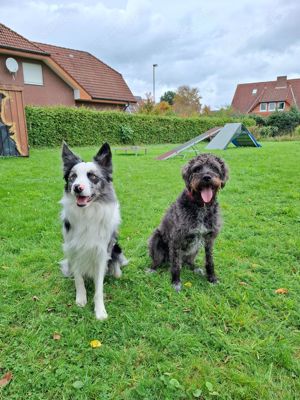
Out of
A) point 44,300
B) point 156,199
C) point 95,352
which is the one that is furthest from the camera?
point 156,199

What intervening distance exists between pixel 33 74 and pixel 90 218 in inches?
873

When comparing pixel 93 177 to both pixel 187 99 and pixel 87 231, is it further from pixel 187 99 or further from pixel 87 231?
pixel 187 99

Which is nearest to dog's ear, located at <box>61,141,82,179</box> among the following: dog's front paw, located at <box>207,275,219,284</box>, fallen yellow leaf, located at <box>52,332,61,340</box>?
fallen yellow leaf, located at <box>52,332,61,340</box>

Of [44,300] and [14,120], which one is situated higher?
[14,120]

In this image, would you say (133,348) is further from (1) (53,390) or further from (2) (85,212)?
(2) (85,212)

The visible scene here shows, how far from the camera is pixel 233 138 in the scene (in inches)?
627

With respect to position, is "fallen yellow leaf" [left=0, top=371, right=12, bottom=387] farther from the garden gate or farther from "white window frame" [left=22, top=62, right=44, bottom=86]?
"white window frame" [left=22, top=62, right=44, bottom=86]

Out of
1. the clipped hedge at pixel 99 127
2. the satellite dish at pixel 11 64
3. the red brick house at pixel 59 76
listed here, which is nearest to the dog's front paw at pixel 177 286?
the clipped hedge at pixel 99 127

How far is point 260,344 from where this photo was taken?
2.39m

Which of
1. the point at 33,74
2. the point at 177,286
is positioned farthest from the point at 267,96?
the point at 177,286

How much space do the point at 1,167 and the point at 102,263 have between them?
24.8 feet

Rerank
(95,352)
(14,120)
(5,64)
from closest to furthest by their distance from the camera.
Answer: (95,352), (14,120), (5,64)

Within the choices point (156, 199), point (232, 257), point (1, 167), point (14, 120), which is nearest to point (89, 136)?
point (14, 120)

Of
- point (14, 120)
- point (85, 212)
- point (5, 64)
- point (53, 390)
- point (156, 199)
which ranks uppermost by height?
point (5, 64)
